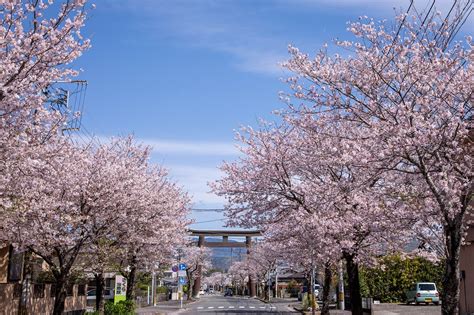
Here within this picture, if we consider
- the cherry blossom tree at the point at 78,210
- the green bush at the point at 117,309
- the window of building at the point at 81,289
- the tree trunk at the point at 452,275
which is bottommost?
the green bush at the point at 117,309

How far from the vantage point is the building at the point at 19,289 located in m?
19.4

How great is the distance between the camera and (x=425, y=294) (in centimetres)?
3491

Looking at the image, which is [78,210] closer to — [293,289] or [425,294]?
[425,294]

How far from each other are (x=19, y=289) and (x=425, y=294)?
26.0 meters

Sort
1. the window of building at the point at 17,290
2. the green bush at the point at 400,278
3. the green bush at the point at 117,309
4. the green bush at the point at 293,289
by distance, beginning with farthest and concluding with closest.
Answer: the green bush at the point at 293,289, the green bush at the point at 400,278, the green bush at the point at 117,309, the window of building at the point at 17,290

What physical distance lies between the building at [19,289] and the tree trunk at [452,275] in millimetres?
14499

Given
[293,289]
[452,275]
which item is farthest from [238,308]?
[293,289]

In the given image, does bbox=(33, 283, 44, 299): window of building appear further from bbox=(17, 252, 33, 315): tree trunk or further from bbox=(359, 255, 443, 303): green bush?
bbox=(359, 255, 443, 303): green bush

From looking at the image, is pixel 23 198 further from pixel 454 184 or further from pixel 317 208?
pixel 454 184

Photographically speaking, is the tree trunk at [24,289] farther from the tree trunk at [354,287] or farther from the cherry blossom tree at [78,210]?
the tree trunk at [354,287]

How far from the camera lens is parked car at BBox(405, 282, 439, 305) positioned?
1367 inches

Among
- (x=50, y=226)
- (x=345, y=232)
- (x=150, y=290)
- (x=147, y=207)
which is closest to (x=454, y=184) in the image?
(x=345, y=232)

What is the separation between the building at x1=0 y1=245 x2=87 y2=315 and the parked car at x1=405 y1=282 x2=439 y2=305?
2246 cm

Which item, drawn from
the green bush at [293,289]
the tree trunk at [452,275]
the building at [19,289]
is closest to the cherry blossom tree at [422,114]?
the tree trunk at [452,275]
